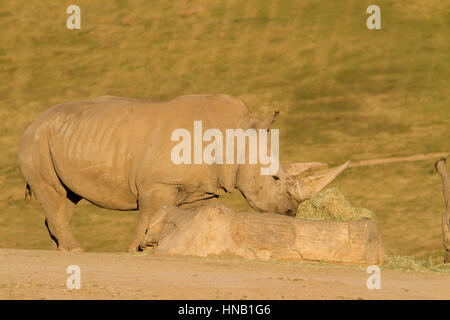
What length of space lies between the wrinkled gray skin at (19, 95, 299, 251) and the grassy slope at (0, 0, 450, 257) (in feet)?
28.5

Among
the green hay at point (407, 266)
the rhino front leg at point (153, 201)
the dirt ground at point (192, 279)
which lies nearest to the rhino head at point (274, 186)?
the rhino front leg at point (153, 201)

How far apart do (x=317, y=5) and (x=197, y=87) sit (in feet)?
21.1

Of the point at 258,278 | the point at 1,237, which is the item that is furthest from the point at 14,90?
the point at 258,278

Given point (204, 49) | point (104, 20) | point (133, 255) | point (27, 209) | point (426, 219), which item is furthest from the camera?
point (104, 20)

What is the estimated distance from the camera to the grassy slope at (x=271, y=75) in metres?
24.9

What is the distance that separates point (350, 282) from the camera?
33.5 ft

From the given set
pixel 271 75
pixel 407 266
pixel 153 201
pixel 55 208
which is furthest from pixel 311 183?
pixel 271 75

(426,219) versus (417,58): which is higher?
(417,58)

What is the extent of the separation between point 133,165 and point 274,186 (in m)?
1.88

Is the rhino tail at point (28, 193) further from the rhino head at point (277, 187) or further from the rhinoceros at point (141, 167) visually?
the rhino head at point (277, 187)

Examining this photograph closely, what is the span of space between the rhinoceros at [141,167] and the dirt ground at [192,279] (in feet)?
5.17

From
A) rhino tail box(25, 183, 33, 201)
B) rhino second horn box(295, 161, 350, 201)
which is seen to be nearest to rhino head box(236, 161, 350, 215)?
rhino second horn box(295, 161, 350, 201)

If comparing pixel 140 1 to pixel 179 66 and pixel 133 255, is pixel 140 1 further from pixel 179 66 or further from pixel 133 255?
pixel 133 255

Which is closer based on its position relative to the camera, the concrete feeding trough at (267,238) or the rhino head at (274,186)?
the concrete feeding trough at (267,238)
